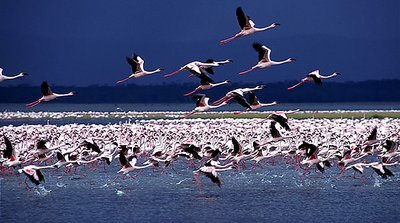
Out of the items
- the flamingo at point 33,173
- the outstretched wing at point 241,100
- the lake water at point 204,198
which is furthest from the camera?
the flamingo at point 33,173

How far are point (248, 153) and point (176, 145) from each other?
2989mm

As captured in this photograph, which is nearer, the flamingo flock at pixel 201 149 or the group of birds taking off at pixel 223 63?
the group of birds taking off at pixel 223 63

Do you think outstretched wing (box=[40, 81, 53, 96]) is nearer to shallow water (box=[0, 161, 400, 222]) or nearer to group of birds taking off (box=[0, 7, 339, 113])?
group of birds taking off (box=[0, 7, 339, 113])

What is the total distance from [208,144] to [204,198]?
295 inches

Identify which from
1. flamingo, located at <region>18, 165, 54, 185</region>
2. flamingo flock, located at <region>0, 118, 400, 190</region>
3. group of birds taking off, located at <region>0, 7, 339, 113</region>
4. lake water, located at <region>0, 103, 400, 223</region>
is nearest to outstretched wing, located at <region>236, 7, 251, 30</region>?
group of birds taking off, located at <region>0, 7, 339, 113</region>

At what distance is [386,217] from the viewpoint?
21812mm

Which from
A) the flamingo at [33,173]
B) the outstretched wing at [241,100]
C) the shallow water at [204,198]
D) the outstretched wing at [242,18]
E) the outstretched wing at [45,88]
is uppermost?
the outstretched wing at [242,18]

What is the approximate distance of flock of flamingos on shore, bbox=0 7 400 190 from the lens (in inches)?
932

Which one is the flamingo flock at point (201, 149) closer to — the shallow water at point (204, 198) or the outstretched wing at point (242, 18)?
the shallow water at point (204, 198)

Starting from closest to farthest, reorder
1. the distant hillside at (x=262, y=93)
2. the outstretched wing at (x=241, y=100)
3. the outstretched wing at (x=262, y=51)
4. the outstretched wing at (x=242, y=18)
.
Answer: the outstretched wing at (x=241, y=100) → the outstretched wing at (x=242, y=18) → the outstretched wing at (x=262, y=51) → the distant hillside at (x=262, y=93)

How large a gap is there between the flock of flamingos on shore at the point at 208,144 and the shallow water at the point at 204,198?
22.1 inches

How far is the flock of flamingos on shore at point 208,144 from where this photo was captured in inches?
932

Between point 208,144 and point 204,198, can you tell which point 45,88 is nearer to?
point 204,198

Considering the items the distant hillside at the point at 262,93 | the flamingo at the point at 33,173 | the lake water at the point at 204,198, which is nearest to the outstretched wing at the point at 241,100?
the lake water at the point at 204,198
